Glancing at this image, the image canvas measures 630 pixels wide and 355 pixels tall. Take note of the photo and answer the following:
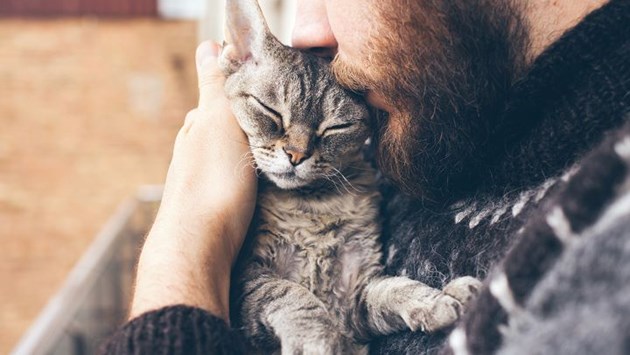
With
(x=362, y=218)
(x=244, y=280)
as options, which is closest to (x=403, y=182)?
(x=362, y=218)

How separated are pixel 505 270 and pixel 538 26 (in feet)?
2.20

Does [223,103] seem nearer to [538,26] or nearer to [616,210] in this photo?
[538,26]

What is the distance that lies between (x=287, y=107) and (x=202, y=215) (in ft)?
1.32

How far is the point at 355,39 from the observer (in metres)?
1.56

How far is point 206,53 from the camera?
2.04 meters

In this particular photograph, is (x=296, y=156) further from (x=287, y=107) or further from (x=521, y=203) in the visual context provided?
(x=521, y=203)

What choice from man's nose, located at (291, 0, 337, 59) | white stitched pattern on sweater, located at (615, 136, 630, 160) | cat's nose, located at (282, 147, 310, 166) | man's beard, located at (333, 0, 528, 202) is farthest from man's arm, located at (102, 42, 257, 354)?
white stitched pattern on sweater, located at (615, 136, 630, 160)

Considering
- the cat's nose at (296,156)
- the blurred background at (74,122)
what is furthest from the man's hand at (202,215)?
the blurred background at (74,122)

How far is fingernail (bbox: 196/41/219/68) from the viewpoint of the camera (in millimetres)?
2029

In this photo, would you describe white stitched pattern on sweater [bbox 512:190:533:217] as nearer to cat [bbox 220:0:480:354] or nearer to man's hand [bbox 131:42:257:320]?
cat [bbox 220:0:480:354]

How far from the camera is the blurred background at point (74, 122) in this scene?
6.79 m

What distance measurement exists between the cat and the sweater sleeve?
9.2 inches

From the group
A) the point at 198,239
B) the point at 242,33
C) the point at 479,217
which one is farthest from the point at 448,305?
the point at 242,33

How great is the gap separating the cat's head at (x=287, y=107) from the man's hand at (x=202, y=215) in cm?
6
